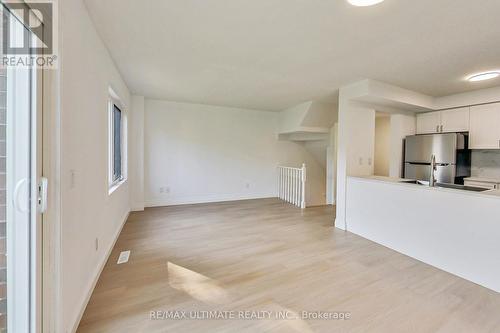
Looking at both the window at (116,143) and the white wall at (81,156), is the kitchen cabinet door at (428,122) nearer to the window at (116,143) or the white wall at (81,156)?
the white wall at (81,156)

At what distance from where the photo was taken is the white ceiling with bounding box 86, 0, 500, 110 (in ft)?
5.29

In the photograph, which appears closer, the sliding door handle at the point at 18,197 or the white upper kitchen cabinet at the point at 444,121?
the sliding door handle at the point at 18,197

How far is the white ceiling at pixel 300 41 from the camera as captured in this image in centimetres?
161

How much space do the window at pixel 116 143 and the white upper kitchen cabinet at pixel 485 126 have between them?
564cm

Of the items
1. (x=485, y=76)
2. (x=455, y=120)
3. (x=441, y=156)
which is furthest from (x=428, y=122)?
(x=485, y=76)

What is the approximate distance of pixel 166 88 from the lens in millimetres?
3715

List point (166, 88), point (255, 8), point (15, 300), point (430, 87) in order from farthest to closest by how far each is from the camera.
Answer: point (166, 88) < point (430, 87) < point (255, 8) < point (15, 300)

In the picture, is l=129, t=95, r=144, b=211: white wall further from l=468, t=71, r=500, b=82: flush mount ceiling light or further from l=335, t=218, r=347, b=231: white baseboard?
l=468, t=71, r=500, b=82: flush mount ceiling light

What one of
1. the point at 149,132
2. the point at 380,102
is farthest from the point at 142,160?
the point at 380,102

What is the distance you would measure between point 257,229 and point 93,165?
2.35 metres

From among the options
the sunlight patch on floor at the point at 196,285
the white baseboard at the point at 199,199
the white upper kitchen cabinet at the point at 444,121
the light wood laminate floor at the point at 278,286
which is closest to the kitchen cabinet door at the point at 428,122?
the white upper kitchen cabinet at the point at 444,121

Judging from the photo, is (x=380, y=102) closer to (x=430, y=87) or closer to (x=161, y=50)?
(x=430, y=87)

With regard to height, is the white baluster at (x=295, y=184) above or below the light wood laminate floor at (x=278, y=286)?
above

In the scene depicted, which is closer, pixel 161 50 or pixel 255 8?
pixel 255 8
